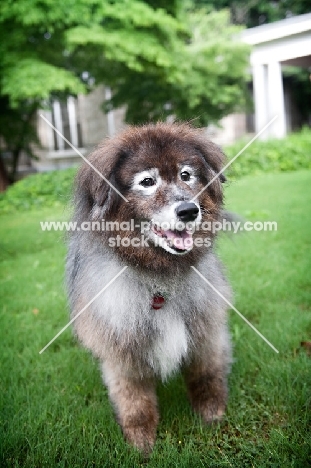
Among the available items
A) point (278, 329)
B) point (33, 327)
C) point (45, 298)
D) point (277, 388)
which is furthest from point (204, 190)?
point (45, 298)

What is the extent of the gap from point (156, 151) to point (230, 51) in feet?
20.9

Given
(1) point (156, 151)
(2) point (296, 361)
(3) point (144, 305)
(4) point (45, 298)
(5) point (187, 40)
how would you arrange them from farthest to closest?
(5) point (187, 40) < (4) point (45, 298) < (2) point (296, 361) < (3) point (144, 305) < (1) point (156, 151)

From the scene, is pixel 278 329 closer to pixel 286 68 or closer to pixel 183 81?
pixel 286 68

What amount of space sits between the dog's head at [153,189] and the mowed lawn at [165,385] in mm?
407

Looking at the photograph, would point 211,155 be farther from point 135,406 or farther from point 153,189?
point 135,406

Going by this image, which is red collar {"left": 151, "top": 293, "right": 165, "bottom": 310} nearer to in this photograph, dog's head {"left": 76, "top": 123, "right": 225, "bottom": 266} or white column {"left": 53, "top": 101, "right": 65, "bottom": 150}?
dog's head {"left": 76, "top": 123, "right": 225, "bottom": 266}

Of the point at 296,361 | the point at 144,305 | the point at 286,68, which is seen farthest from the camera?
the point at 286,68

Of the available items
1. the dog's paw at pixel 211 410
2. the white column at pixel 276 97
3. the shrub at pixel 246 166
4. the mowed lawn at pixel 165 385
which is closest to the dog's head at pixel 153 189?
the mowed lawn at pixel 165 385

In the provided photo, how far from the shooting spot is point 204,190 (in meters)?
1.76

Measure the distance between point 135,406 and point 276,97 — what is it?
6.48 ft

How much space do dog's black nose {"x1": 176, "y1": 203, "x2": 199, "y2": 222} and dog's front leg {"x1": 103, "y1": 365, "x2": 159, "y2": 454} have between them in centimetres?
77

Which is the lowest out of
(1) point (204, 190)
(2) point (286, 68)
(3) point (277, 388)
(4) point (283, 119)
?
(3) point (277, 388)

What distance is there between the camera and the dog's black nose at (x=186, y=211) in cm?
151

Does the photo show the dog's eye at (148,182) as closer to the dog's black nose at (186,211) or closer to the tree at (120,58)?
the dog's black nose at (186,211)
